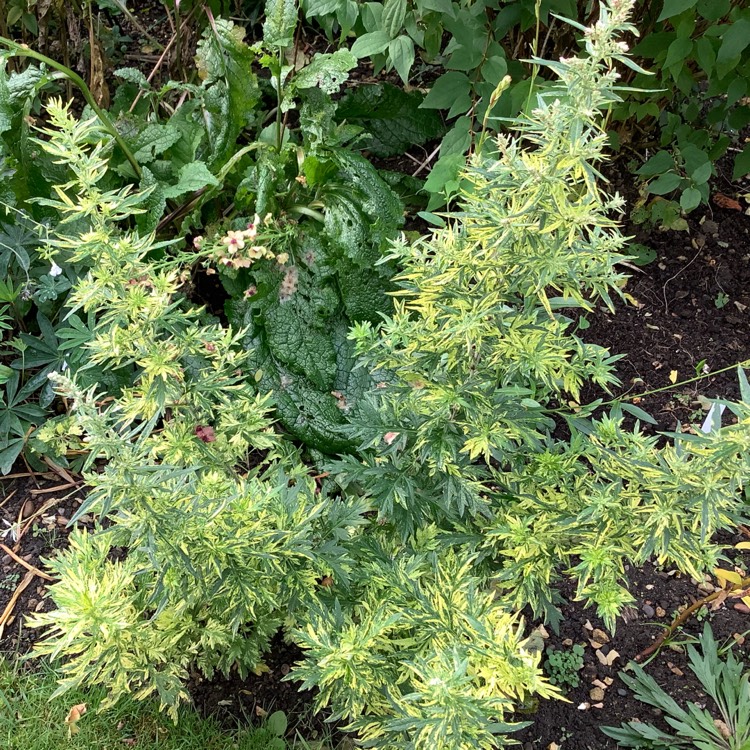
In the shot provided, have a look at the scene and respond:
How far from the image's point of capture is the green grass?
1.86 meters

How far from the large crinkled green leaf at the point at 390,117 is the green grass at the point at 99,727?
208cm

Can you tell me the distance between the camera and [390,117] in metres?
2.73

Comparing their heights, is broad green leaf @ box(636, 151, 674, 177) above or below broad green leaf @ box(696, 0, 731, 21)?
below

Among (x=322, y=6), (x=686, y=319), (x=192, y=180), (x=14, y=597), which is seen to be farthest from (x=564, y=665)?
(x=322, y=6)

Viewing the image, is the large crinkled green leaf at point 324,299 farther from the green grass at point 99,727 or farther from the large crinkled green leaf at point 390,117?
the green grass at point 99,727

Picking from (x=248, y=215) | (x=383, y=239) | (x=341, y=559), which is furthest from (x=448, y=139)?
(x=341, y=559)

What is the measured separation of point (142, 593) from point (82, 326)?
3.00 ft

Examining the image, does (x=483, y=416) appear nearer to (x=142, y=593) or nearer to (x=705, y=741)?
(x=142, y=593)

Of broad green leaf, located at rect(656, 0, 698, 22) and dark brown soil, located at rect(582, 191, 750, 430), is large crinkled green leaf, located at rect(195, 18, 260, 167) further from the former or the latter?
dark brown soil, located at rect(582, 191, 750, 430)

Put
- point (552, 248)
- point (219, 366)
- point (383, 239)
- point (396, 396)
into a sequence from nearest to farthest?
1. point (552, 248)
2. point (219, 366)
3. point (396, 396)
4. point (383, 239)

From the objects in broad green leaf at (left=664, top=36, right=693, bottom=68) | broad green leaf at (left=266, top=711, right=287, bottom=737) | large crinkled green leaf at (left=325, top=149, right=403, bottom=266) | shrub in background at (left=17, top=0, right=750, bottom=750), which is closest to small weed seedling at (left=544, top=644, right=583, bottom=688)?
shrub in background at (left=17, top=0, right=750, bottom=750)

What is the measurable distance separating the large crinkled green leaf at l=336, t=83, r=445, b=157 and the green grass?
6.83ft

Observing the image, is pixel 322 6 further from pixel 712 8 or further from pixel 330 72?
pixel 712 8

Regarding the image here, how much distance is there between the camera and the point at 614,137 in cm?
254
